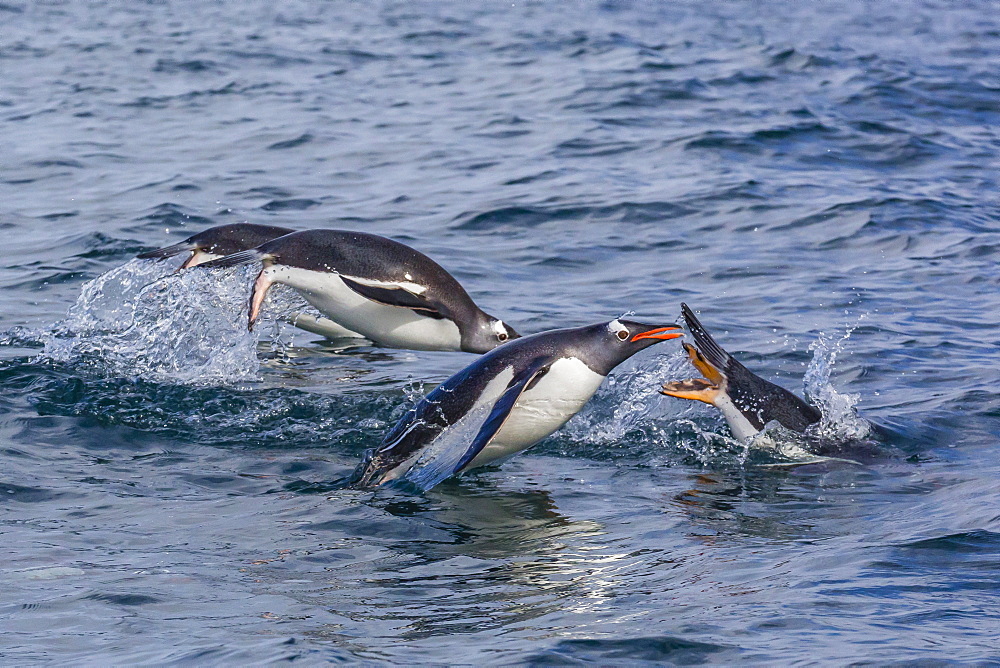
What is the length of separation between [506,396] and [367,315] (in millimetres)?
2566

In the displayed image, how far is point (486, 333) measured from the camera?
8125 mm

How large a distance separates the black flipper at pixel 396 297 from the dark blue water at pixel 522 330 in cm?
44

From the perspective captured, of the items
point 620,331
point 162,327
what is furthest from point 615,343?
point 162,327

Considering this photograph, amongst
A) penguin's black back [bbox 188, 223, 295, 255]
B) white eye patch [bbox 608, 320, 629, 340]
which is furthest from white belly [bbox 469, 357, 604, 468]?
penguin's black back [bbox 188, 223, 295, 255]

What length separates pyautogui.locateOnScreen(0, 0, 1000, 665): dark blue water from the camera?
14.4 ft

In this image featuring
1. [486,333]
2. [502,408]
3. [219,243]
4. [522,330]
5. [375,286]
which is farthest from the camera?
[522,330]

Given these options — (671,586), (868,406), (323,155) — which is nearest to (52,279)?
(323,155)

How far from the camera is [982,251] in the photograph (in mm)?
10797

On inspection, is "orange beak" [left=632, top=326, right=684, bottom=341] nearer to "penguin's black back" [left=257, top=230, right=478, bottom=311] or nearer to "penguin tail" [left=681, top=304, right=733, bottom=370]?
"penguin tail" [left=681, top=304, right=733, bottom=370]

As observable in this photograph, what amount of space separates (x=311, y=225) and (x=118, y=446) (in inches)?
208

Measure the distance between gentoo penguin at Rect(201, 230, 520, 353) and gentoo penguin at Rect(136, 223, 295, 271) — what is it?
0.32 metres

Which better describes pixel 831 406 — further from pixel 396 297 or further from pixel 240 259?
pixel 240 259

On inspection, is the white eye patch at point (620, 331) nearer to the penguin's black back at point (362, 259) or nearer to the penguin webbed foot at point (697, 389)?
the penguin webbed foot at point (697, 389)

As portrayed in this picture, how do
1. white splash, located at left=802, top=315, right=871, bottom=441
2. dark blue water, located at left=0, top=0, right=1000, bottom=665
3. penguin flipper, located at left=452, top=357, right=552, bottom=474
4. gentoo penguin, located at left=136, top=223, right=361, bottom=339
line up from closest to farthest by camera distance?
dark blue water, located at left=0, top=0, right=1000, bottom=665, penguin flipper, located at left=452, top=357, right=552, bottom=474, white splash, located at left=802, top=315, right=871, bottom=441, gentoo penguin, located at left=136, top=223, right=361, bottom=339
